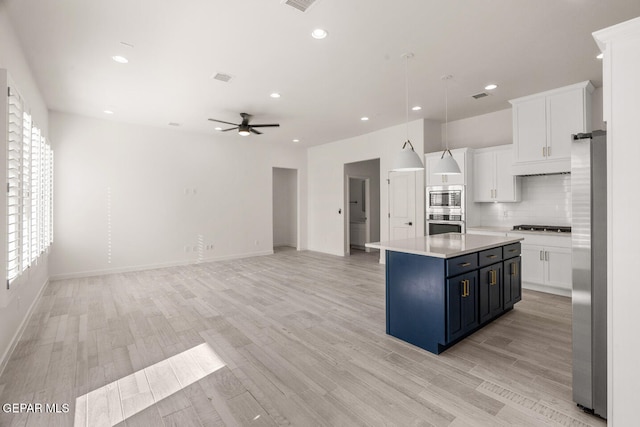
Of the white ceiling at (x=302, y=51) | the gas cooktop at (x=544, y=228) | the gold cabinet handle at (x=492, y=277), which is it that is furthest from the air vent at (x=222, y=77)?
the gas cooktop at (x=544, y=228)

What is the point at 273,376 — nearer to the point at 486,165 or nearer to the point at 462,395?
the point at 462,395

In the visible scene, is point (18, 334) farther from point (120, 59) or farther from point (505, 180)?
point (505, 180)

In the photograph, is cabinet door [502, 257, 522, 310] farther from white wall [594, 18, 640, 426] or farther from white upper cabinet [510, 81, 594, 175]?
white wall [594, 18, 640, 426]

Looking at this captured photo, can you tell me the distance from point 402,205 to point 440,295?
3919 mm

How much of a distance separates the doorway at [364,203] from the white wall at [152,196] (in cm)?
231

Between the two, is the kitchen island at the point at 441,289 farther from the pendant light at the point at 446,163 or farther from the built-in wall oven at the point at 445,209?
the built-in wall oven at the point at 445,209

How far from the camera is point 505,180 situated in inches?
201

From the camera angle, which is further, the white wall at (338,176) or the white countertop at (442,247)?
the white wall at (338,176)

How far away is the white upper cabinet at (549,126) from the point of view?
167 inches

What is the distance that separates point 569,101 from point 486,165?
1.40 metres

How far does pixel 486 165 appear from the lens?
17.5 feet

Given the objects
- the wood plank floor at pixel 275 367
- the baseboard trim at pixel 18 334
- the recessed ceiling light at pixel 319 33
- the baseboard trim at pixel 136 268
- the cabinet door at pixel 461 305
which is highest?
the recessed ceiling light at pixel 319 33

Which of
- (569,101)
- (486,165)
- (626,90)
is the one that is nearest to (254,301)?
(626,90)

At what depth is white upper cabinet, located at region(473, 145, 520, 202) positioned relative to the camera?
16.5 feet
